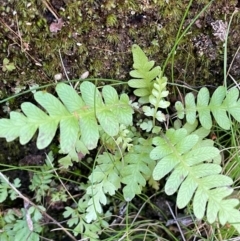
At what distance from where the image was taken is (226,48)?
2.05 m

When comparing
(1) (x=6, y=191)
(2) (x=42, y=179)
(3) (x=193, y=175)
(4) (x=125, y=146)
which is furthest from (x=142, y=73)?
(1) (x=6, y=191)

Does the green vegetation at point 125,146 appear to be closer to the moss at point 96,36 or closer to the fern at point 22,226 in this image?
the fern at point 22,226

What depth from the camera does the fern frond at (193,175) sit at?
179 cm

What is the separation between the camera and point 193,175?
6.09ft

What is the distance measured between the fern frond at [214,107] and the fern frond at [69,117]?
0.30 metres

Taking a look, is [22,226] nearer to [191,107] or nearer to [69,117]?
[69,117]

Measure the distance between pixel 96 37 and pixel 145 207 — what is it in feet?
3.00

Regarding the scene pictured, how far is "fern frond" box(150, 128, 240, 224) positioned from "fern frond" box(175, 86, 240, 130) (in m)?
0.11

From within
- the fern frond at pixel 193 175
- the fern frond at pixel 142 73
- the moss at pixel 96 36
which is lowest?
the fern frond at pixel 193 175

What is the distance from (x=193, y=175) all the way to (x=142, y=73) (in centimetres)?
49

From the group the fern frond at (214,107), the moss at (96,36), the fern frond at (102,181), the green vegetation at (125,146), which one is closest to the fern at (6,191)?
the green vegetation at (125,146)

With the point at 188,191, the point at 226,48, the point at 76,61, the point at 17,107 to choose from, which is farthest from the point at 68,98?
the point at 226,48

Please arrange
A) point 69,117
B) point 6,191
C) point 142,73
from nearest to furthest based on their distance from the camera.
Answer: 1. point 69,117
2. point 142,73
3. point 6,191

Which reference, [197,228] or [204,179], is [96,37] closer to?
[204,179]
